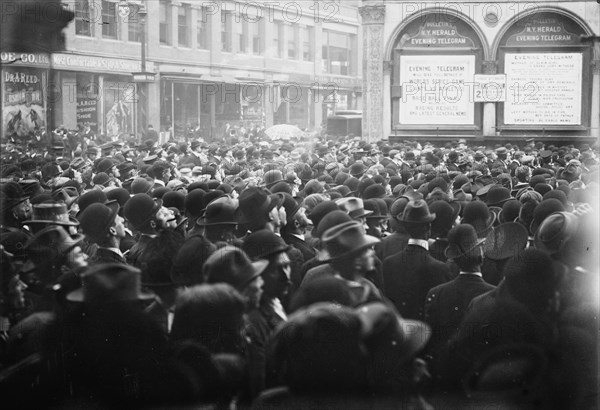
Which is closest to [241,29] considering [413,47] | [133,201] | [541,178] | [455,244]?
[413,47]

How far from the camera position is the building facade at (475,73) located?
22859mm

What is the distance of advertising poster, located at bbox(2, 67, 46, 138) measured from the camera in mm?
9828

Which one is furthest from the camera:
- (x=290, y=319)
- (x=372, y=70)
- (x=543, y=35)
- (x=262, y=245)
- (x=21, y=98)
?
(x=372, y=70)

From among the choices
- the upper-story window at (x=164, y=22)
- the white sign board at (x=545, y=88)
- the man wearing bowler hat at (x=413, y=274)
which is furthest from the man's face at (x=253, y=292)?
the white sign board at (x=545, y=88)

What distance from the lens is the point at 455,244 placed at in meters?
6.04

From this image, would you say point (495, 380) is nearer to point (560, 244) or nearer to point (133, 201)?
point (560, 244)

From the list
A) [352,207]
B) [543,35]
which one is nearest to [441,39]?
[543,35]

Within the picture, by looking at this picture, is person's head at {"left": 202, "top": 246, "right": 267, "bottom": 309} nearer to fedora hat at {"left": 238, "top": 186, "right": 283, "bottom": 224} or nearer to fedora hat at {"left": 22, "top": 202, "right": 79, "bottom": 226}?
fedora hat at {"left": 238, "top": 186, "right": 283, "bottom": 224}

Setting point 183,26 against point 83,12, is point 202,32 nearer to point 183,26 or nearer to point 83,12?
point 183,26

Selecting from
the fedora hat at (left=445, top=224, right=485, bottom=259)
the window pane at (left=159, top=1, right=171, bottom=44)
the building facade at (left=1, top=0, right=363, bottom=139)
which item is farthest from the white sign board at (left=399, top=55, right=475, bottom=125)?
the fedora hat at (left=445, top=224, right=485, bottom=259)

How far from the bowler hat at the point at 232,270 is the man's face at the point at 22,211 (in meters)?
3.75

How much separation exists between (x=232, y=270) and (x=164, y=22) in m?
14.6

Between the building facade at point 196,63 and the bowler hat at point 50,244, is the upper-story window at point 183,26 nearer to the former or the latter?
the building facade at point 196,63

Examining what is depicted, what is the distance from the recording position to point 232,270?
4816 mm
